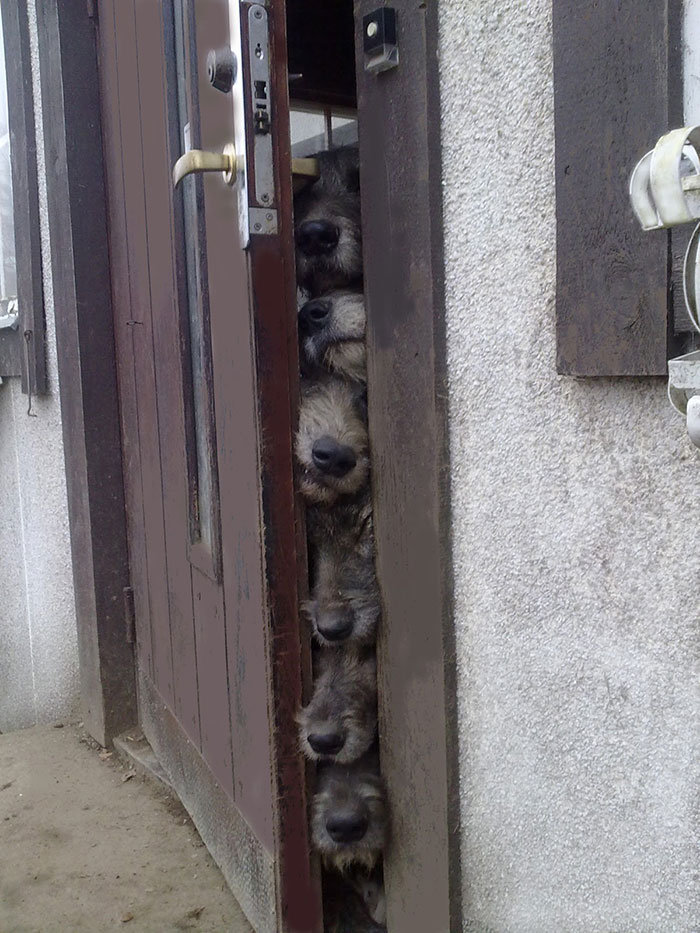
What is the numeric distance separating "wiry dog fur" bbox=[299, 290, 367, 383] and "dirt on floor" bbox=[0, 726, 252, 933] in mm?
1364

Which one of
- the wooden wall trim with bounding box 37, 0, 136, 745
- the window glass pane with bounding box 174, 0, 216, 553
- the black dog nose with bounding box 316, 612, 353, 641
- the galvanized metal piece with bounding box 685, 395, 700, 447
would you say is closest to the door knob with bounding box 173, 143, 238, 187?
the window glass pane with bounding box 174, 0, 216, 553

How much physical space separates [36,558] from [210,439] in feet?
7.23

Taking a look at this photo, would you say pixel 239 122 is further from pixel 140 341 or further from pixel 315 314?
pixel 140 341

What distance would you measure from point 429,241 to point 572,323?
37cm

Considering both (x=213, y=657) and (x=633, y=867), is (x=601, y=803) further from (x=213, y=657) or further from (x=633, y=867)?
(x=213, y=657)

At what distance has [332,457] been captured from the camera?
179 cm

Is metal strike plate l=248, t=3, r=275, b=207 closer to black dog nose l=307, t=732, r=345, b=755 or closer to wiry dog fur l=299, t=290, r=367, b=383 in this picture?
wiry dog fur l=299, t=290, r=367, b=383

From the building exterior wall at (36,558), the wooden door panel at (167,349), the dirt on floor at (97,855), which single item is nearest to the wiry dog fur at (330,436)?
the wooden door panel at (167,349)

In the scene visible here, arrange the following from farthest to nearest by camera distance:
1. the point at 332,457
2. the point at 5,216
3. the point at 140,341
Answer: the point at 5,216 → the point at 140,341 → the point at 332,457

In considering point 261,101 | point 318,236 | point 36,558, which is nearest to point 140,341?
point 318,236

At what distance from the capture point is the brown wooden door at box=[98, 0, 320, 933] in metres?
1.81

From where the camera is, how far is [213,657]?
228cm

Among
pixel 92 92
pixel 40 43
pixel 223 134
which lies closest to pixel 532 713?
pixel 223 134

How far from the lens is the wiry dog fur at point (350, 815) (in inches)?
72.1
